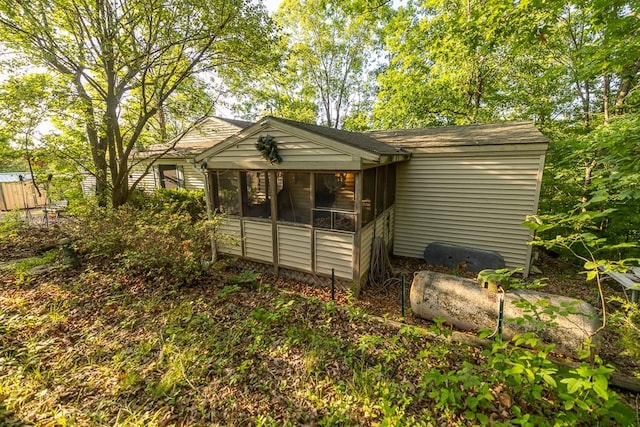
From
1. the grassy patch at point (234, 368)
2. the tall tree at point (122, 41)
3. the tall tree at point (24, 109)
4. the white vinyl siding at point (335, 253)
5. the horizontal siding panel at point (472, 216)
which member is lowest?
the grassy patch at point (234, 368)

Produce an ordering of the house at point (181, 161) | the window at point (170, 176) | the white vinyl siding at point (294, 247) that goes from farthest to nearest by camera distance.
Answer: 1. the window at point (170, 176)
2. the house at point (181, 161)
3. the white vinyl siding at point (294, 247)

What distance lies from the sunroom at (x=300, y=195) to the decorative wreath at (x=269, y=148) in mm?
21

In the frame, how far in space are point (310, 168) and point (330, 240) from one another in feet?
5.16

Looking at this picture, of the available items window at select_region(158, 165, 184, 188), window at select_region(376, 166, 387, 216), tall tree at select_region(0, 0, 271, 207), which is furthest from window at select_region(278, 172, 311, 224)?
window at select_region(158, 165, 184, 188)

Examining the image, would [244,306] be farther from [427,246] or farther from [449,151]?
[449,151]

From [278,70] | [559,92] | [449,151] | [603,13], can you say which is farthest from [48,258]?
[559,92]

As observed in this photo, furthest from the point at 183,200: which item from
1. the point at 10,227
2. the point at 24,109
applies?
the point at 24,109

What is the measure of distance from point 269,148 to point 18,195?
59.0 ft

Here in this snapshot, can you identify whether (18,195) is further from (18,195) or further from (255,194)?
(255,194)

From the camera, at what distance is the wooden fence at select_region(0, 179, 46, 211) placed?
1383 centimetres

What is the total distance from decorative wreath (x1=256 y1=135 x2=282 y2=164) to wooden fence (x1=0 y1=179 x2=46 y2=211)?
620 inches

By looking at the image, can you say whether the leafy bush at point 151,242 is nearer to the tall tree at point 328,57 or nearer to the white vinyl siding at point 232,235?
the white vinyl siding at point 232,235

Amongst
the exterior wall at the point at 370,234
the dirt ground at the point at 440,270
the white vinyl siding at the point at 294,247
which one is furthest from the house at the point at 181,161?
the exterior wall at the point at 370,234

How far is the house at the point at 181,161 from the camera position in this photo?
12227 millimetres
